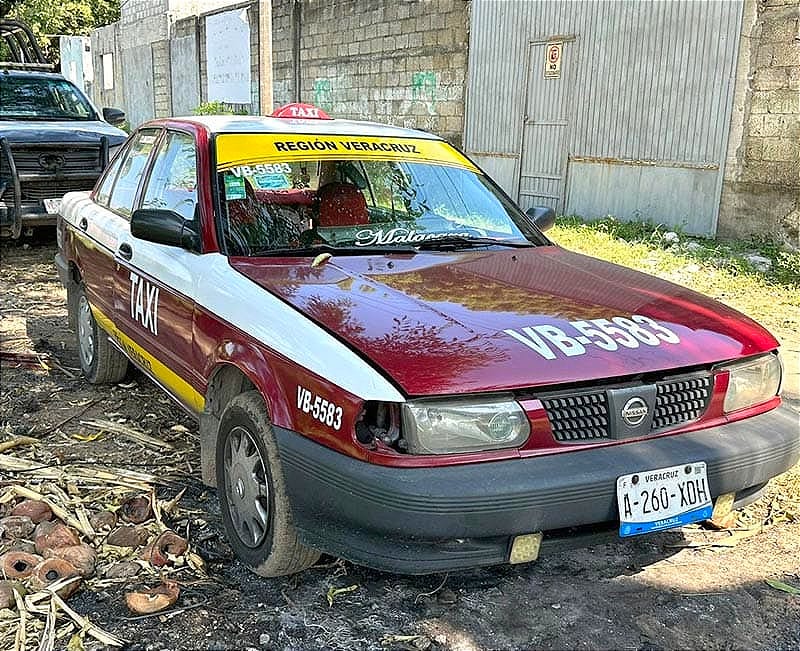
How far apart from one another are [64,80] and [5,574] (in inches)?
344

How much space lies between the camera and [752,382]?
9.84 feet

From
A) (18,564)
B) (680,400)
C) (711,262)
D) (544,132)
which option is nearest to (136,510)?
(18,564)

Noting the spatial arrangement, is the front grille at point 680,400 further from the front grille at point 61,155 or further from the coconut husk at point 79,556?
the front grille at point 61,155

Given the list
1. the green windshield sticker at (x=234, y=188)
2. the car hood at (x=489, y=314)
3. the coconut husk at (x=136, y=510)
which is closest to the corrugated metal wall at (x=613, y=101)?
the car hood at (x=489, y=314)

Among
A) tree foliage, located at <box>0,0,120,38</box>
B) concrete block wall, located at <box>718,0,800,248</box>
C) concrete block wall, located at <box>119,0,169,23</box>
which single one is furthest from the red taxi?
tree foliage, located at <box>0,0,120,38</box>

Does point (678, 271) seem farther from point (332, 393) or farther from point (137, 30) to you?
point (137, 30)

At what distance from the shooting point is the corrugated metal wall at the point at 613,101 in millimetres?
9148

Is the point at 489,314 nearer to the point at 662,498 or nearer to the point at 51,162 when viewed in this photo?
the point at 662,498

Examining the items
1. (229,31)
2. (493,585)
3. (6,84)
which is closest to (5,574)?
(493,585)

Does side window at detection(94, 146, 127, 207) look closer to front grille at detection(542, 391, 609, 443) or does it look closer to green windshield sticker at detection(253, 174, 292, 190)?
green windshield sticker at detection(253, 174, 292, 190)

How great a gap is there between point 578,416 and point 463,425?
374mm

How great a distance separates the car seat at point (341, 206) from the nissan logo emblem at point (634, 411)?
1671 millimetres

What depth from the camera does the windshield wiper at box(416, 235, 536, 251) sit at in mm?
3766

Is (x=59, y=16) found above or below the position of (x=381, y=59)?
above
